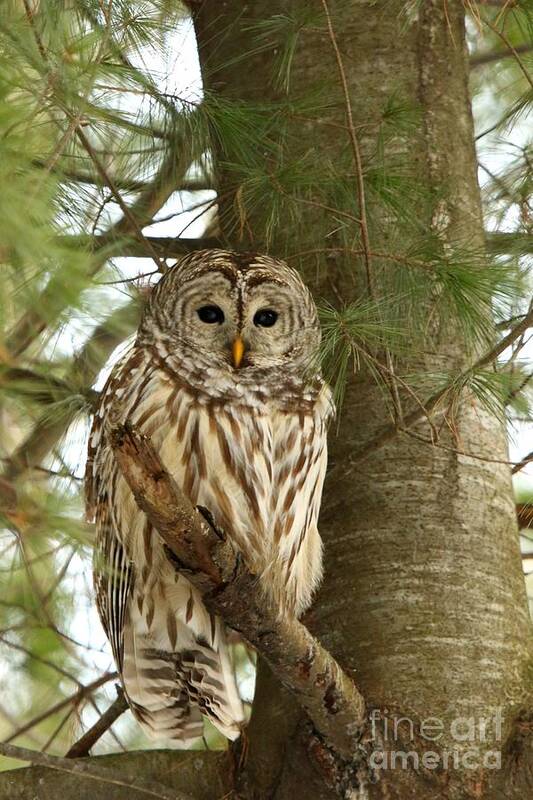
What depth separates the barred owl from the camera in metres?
3.00

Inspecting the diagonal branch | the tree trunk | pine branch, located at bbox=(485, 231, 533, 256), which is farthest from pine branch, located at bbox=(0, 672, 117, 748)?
pine branch, located at bbox=(485, 231, 533, 256)

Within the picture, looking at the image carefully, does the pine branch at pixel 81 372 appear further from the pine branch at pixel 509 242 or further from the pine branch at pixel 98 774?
the pine branch at pixel 509 242

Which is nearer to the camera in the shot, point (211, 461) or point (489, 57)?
point (211, 461)

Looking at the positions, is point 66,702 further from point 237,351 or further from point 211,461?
point 237,351

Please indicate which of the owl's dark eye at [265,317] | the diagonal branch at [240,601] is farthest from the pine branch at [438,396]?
the diagonal branch at [240,601]

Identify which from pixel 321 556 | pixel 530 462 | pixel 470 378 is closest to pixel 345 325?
pixel 470 378

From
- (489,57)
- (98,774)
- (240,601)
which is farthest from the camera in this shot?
(489,57)

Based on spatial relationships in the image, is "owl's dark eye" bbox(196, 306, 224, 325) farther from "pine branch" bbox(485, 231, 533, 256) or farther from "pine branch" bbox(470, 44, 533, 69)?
"pine branch" bbox(470, 44, 533, 69)

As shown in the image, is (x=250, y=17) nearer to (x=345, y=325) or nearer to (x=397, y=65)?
(x=397, y=65)

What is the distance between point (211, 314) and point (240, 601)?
109cm

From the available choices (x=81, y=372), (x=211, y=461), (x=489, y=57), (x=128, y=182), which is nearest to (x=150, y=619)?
(x=211, y=461)

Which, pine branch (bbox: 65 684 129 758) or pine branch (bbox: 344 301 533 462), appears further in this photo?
pine branch (bbox: 65 684 129 758)

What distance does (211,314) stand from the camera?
3.27 m

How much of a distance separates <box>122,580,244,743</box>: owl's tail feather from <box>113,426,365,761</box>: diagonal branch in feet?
1.74
